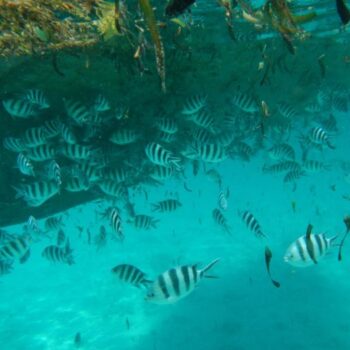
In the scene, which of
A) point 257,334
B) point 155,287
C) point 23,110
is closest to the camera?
point 155,287

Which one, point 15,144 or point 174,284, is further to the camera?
A: point 15,144

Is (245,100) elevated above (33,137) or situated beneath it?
elevated above

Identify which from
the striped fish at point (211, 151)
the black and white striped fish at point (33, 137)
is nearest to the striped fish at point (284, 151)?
the striped fish at point (211, 151)

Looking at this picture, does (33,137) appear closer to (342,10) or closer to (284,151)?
(342,10)

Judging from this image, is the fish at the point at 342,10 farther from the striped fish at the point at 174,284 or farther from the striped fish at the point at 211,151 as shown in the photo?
the striped fish at the point at 211,151

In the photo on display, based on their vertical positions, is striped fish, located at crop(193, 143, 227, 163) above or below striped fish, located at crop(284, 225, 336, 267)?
above

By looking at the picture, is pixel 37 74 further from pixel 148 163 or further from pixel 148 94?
pixel 148 163

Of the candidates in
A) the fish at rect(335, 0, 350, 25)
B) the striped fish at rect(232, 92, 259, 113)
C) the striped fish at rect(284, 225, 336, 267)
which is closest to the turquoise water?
the striped fish at rect(284, 225, 336, 267)

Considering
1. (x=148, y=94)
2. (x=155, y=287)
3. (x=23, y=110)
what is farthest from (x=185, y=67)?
(x=155, y=287)

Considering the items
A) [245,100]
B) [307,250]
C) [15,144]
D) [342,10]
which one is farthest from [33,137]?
[342,10]

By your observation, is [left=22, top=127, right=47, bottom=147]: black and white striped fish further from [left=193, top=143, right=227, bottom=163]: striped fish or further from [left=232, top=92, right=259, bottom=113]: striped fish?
[left=232, top=92, right=259, bottom=113]: striped fish

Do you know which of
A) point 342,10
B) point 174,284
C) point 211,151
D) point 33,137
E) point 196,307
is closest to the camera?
point 342,10

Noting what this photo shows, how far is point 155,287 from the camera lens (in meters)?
6.03

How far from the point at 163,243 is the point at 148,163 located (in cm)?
1741
